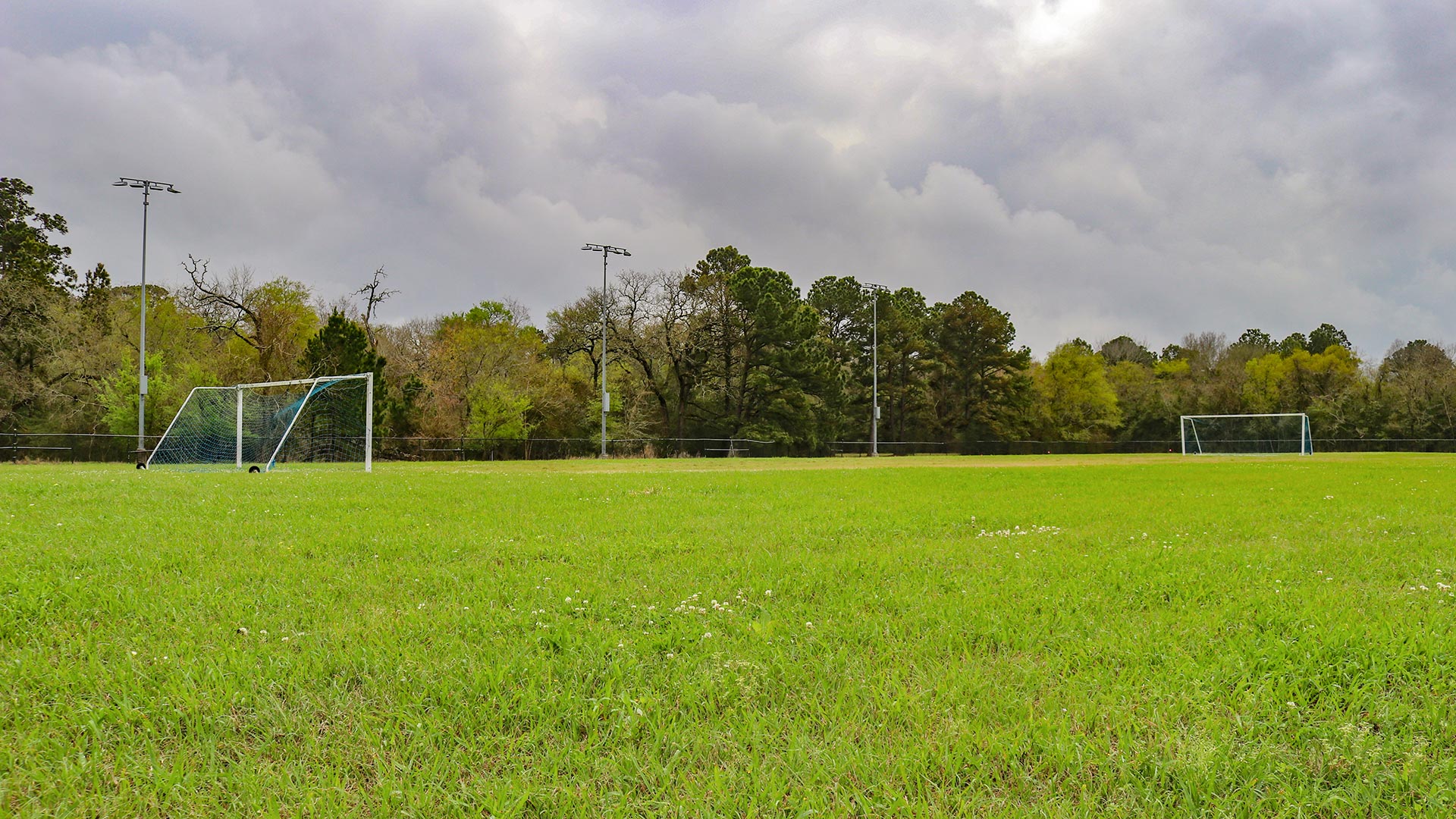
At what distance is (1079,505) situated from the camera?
10680 mm

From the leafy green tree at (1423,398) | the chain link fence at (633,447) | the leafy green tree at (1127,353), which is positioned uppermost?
the leafy green tree at (1127,353)

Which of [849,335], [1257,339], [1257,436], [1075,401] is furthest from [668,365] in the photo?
[1257,339]

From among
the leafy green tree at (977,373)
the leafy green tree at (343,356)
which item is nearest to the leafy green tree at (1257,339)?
the leafy green tree at (977,373)

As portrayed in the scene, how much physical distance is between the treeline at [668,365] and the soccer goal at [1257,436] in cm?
1250

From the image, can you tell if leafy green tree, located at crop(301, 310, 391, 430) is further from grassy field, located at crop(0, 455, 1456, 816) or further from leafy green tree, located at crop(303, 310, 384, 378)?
grassy field, located at crop(0, 455, 1456, 816)

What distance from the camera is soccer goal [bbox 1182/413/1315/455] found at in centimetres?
4412

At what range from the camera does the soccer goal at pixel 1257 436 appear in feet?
145

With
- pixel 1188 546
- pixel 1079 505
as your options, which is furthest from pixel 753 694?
pixel 1079 505

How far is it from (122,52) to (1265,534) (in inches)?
1101

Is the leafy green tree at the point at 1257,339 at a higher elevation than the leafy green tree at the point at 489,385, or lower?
higher

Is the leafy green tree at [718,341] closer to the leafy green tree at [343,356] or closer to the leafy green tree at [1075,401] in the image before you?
the leafy green tree at [343,356]

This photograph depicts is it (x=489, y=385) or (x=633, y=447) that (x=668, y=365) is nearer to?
(x=633, y=447)

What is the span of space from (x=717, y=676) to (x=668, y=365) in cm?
4514

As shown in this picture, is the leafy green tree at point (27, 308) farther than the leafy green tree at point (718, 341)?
No
